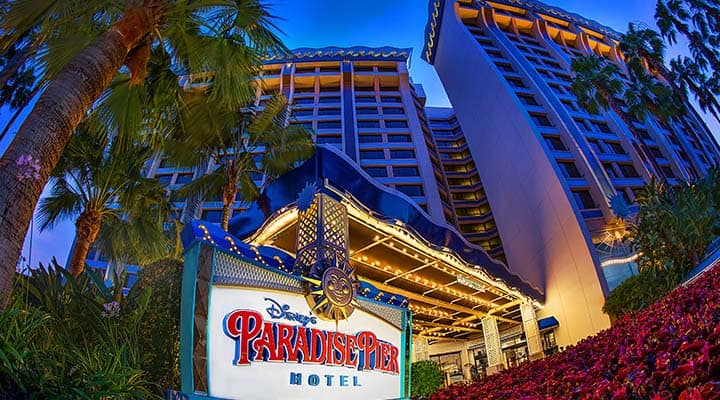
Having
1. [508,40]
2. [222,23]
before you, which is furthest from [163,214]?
[508,40]

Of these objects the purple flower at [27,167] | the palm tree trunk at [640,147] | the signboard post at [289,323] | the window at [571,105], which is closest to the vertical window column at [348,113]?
the window at [571,105]

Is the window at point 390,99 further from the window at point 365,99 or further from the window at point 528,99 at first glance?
the window at point 528,99

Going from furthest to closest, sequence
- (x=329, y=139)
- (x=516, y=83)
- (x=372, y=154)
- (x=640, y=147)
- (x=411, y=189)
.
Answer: (x=329, y=139) → (x=372, y=154) → (x=411, y=189) → (x=516, y=83) → (x=640, y=147)

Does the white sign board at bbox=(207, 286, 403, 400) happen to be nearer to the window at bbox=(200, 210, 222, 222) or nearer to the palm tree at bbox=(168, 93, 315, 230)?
the palm tree at bbox=(168, 93, 315, 230)

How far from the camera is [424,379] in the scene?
44.5 feet

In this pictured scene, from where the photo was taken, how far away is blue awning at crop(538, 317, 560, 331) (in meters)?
23.5

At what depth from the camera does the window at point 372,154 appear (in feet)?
138

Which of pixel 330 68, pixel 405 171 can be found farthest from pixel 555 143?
pixel 330 68

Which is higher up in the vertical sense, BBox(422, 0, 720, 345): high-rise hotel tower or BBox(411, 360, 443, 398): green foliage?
BBox(422, 0, 720, 345): high-rise hotel tower

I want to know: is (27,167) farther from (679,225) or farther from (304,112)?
(304,112)

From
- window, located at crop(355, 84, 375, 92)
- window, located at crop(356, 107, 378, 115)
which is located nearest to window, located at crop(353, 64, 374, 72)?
window, located at crop(355, 84, 375, 92)

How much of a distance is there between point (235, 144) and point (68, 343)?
30.7 feet

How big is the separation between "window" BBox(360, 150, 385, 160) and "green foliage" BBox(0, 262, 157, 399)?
35.6 metres

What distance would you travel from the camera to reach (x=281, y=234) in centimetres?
1213
